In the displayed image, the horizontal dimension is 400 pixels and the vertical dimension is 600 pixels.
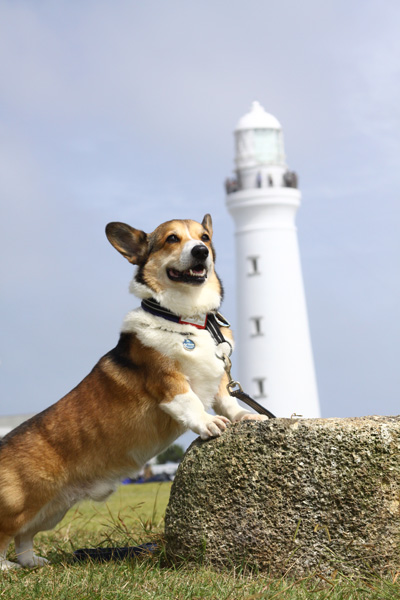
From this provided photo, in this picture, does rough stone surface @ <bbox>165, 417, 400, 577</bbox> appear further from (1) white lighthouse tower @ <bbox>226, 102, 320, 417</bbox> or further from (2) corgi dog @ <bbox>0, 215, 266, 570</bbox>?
(1) white lighthouse tower @ <bbox>226, 102, 320, 417</bbox>

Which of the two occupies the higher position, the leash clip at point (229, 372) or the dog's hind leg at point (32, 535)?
the leash clip at point (229, 372)

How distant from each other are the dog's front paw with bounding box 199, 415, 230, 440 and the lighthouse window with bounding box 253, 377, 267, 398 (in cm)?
2096

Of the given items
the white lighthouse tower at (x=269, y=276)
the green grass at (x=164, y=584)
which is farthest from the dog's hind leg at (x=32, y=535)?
the white lighthouse tower at (x=269, y=276)

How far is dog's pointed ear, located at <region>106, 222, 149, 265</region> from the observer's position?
5.01 m

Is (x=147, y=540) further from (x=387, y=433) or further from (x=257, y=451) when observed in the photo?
(x=387, y=433)

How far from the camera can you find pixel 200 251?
4.61m

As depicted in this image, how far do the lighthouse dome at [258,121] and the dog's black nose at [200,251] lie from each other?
25.2 m

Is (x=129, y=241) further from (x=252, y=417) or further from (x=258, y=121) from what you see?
(x=258, y=121)

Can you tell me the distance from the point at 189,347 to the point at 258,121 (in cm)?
2535

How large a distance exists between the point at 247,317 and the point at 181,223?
71.7ft

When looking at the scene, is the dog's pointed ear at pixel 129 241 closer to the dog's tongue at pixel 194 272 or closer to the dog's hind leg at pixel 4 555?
the dog's tongue at pixel 194 272

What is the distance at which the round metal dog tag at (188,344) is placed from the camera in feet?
15.5

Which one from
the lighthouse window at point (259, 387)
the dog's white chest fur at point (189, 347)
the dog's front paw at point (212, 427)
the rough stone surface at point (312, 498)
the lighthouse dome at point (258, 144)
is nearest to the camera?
the rough stone surface at point (312, 498)

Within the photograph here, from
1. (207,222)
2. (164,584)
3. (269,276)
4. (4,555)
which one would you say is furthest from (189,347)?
(269,276)
